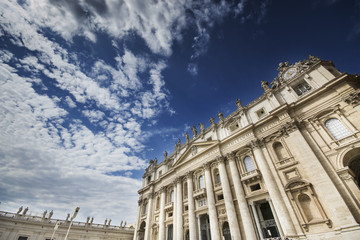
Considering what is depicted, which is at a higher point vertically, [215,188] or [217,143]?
[217,143]

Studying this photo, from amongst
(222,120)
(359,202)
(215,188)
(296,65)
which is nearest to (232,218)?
(215,188)

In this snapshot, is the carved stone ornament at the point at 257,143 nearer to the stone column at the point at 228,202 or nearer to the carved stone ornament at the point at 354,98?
the stone column at the point at 228,202

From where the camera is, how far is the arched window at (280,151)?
707 inches

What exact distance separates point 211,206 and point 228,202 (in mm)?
2641

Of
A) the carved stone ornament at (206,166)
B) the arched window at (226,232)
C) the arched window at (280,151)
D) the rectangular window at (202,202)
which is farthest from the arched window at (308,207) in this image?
the rectangular window at (202,202)

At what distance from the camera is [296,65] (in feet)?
71.1

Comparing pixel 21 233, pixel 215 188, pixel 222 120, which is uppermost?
pixel 222 120

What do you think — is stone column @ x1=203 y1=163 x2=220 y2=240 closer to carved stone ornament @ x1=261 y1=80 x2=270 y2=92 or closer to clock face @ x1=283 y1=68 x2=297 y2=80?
carved stone ornament @ x1=261 y1=80 x2=270 y2=92

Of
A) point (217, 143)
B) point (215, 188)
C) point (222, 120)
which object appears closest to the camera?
point (215, 188)

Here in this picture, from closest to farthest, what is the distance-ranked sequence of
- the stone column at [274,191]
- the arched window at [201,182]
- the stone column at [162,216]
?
1. the stone column at [274,191]
2. the arched window at [201,182]
3. the stone column at [162,216]

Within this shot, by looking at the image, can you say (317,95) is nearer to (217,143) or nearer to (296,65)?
(296,65)

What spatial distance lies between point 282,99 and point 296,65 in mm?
5111

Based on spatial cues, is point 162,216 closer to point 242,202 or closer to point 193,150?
point 193,150

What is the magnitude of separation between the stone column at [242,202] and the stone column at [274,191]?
2.94 metres
